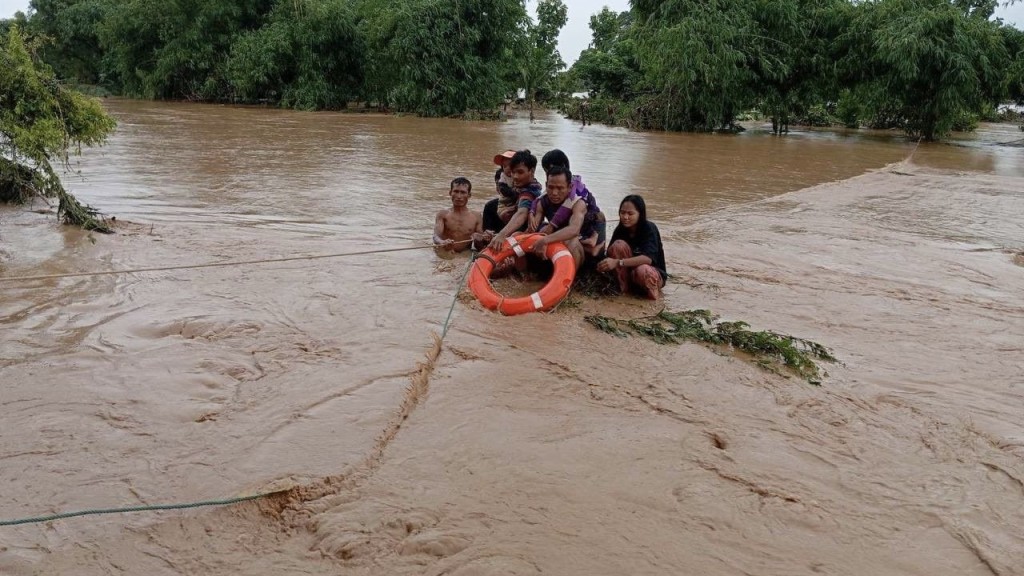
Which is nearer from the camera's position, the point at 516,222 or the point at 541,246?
the point at 541,246

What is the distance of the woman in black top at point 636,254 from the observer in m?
5.32

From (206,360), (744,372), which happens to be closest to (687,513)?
(744,372)

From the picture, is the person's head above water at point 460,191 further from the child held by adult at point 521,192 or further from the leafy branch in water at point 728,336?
the leafy branch in water at point 728,336

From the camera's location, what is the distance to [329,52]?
95.4ft

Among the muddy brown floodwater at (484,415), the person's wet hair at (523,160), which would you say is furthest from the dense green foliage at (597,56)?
the person's wet hair at (523,160)

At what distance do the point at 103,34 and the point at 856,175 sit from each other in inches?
1321

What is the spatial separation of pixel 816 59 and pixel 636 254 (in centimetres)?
1845

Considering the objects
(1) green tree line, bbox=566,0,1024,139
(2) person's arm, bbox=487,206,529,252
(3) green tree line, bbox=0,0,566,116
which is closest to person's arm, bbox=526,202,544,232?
(2) person's arm, bbox=487,206,529,252

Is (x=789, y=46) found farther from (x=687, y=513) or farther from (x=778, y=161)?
(x=687, y=513)

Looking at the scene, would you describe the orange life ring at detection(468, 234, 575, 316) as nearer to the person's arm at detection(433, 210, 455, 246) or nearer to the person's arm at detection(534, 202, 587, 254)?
the person's arm at detection(534, 202, 587, 254)

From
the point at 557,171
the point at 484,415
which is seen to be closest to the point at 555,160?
the point at 557,171

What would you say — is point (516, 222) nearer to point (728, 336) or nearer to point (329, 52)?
point (728, 336)

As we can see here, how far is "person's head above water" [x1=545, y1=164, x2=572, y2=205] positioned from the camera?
5340 mm

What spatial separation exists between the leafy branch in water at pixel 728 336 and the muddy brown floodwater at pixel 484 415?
14cm
